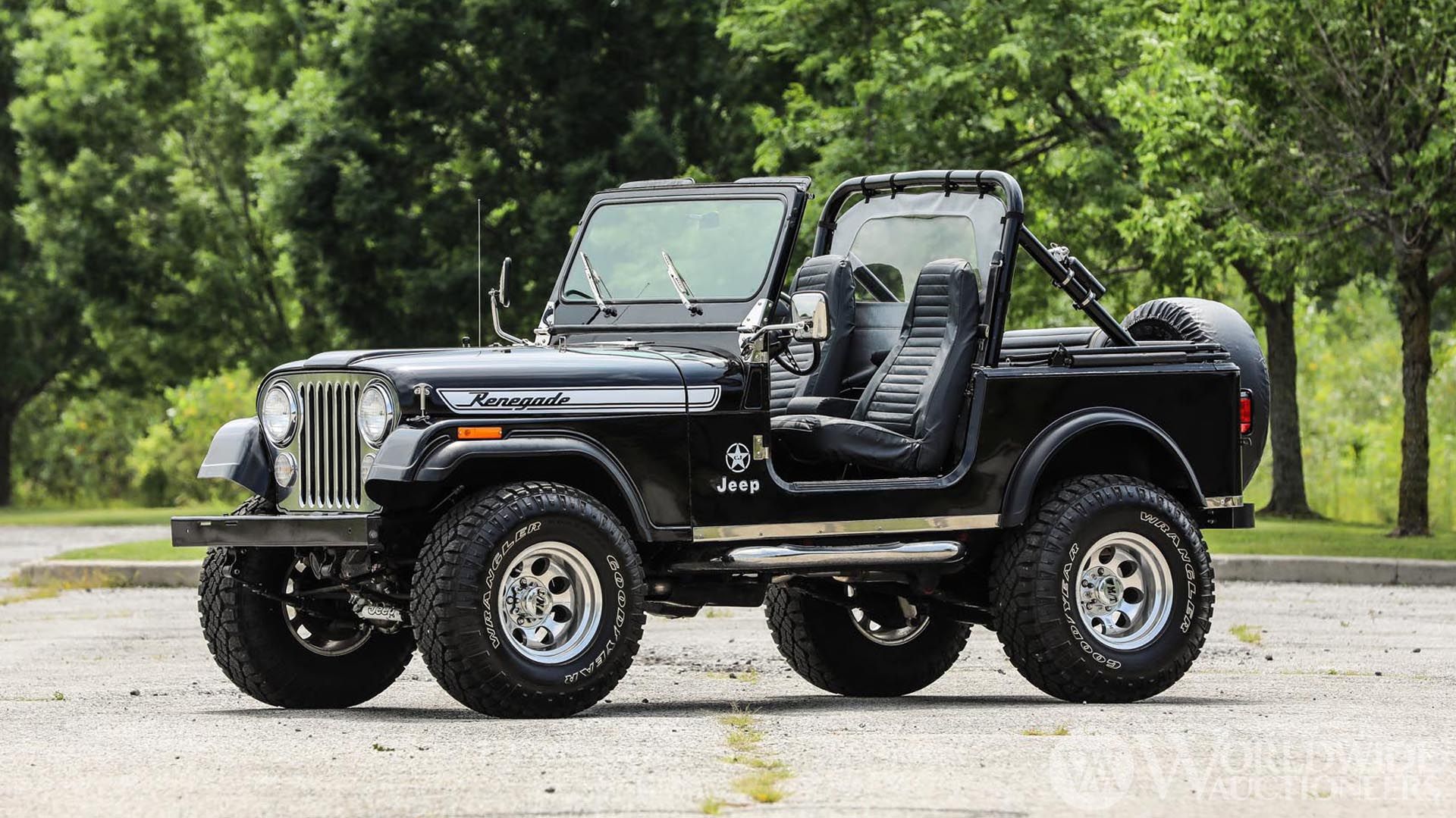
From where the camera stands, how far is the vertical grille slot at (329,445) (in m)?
9.12

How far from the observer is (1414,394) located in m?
22.8

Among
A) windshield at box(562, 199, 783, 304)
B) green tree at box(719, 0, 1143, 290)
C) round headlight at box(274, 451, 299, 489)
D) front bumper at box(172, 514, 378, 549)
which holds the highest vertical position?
green tree at box(719, 0, 1143, 290)

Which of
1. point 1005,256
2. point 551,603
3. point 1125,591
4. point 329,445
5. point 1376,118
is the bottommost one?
point 1125,591

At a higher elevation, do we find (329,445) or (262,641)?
(329,445)

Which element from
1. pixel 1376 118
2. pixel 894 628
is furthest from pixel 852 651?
pixel 1376 118

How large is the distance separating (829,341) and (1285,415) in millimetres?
17614

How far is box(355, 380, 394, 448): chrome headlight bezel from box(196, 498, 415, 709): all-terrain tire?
84cm

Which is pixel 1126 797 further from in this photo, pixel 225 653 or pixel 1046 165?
pixel 1046 165

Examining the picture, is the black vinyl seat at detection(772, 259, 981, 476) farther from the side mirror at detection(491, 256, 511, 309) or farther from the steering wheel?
the side mirror at detection(491, 256, 511, 309)

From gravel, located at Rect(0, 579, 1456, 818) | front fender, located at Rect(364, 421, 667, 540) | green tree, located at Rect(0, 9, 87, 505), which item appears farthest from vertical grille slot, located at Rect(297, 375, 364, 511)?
green tree, located at Rect(0, 9, 87, 505)

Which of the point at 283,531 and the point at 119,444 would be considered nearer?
the point at 283,531

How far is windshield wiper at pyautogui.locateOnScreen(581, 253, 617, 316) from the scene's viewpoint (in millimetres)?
10547

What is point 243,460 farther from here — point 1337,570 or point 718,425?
point 1337,570

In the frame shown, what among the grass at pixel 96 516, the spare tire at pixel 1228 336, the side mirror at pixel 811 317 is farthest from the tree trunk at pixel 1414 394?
the grass at pixel 96 516
